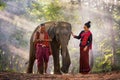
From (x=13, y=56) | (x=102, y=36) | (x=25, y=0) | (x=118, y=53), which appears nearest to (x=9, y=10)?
(x=25, y=0)

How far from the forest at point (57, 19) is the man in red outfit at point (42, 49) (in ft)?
39.4

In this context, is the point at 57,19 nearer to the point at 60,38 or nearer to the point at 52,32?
the point at 52,32

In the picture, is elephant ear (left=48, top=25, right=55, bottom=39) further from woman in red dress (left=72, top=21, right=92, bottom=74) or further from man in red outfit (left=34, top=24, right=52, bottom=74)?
woman in red dress (left=72, top=21, right=92, bottom=74)

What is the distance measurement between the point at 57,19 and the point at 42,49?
646 inches

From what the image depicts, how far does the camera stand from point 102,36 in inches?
1209

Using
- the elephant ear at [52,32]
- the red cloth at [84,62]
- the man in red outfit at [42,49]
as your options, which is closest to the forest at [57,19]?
the red cloth at [84,62]

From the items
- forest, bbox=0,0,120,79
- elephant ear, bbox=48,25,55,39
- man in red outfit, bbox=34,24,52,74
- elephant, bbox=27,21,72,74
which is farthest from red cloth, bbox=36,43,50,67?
forest, bbox=0,0,120,79

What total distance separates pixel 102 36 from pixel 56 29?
19.3 m

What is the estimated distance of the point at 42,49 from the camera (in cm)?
1112

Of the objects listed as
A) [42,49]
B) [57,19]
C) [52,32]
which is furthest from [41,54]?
[57,19]

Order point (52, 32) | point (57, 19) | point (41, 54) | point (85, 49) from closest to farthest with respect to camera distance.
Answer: point (41, 54) → point (85, 49) → point (52, 32) → point (57, 19)

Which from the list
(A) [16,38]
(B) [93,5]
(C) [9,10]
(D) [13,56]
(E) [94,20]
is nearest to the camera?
(E) [94,20]

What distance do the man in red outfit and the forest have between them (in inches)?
473

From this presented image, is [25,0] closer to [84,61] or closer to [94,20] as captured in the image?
[94,20]
